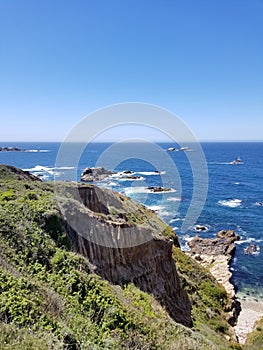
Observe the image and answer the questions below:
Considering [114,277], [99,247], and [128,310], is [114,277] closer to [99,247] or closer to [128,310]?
[99,247]

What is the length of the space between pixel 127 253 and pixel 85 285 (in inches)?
278

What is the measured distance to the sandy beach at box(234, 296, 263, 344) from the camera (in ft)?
79.4

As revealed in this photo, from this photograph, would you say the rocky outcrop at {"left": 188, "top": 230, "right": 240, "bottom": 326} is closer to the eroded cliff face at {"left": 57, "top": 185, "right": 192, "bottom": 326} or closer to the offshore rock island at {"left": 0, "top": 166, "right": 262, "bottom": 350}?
the offshore rock island at {"left": 0, "top": 166, "right": 262, "bottom": 350}

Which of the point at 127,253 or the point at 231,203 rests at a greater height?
the point at 127,253

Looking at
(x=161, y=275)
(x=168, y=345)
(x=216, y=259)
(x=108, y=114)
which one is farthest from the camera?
(x=216, y=259)

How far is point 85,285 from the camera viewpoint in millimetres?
11922

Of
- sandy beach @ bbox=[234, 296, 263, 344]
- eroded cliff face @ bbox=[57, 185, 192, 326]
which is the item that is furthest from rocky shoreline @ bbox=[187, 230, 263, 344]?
eroded cliff face @ bbox=[57, 185, 192, 326]

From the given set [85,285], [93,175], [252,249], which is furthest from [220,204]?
[85,285]

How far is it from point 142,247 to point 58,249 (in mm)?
7712

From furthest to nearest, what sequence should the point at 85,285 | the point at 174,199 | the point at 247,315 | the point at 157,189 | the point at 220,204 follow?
the point at 157,189
the point at 174,199
the point at 220,204
the point at 247,315
the point at 85,285

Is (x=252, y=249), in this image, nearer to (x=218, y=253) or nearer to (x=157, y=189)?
(x=218, y=253)

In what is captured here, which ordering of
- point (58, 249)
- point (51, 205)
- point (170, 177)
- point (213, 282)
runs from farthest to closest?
point (170, 177)
point (213, 282)
point (51, 205)
point (58, 249)

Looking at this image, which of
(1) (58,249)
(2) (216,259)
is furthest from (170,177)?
(1) (58,249)

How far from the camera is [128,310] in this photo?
11.4m
